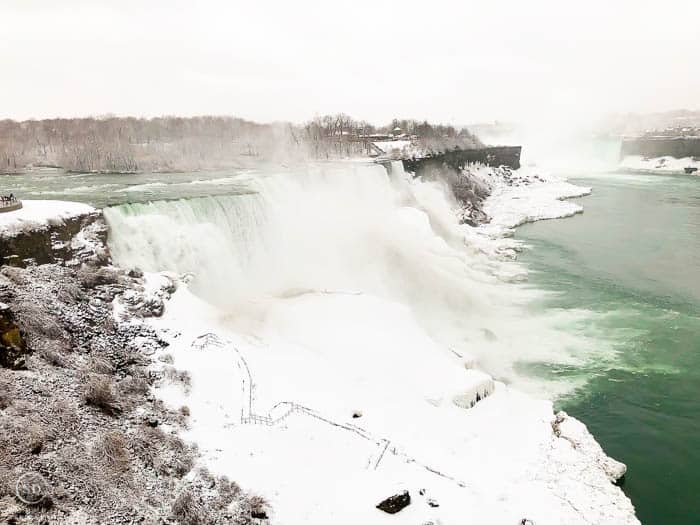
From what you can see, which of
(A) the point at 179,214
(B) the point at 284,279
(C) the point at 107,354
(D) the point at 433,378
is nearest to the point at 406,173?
(B) the point at 284,279

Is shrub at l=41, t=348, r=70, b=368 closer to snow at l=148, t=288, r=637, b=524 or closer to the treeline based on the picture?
snow at l=148, t=288, r=637, b=524

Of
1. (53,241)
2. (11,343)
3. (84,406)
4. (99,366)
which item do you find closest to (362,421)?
(84,406)

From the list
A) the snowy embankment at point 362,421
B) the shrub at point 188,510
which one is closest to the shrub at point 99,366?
the snowy embankment at point 362,421

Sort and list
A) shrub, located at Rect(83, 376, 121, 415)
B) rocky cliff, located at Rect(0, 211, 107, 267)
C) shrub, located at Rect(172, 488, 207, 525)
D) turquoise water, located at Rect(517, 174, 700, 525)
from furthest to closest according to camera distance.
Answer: rocky cliff, located at Rect(0, 211, 107, 267) → turquoise water, located at Rect(517, 174, 700, 525) → shrub, located at Rect(83, 376, 121, 415) → shrub, located at Rect(172, 488, 207, 525)

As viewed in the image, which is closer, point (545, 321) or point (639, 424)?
point (639, 424)

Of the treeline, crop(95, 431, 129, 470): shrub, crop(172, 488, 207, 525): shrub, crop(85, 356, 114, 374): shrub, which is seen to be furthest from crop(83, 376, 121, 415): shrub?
the treeline

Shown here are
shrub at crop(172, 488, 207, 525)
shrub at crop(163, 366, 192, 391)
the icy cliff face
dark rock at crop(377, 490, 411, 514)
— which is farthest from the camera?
the icy cliff face

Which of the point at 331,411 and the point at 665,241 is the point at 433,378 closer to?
the point at 331,411
